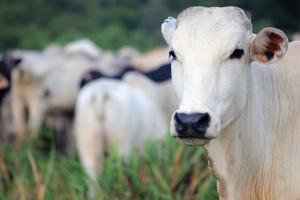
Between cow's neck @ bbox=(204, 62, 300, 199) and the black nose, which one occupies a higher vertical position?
the black nose

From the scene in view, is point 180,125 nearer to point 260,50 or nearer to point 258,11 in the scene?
point 260,50

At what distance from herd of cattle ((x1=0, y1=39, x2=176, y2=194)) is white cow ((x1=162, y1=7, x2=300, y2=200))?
3376 mm

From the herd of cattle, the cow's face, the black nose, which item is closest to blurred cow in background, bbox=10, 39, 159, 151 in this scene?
the herd of cattle

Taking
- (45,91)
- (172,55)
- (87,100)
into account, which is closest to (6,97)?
(45,91)

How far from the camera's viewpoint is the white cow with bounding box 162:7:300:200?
11.8 feet

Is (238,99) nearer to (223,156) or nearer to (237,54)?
(237,54)

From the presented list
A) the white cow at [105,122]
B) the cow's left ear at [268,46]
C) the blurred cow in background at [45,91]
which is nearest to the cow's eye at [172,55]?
the cow's left ear at [268,46]

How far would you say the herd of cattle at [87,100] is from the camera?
8.03 m

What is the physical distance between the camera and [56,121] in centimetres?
1223

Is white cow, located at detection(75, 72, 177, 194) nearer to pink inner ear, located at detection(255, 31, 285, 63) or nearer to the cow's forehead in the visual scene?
the cow's forehead

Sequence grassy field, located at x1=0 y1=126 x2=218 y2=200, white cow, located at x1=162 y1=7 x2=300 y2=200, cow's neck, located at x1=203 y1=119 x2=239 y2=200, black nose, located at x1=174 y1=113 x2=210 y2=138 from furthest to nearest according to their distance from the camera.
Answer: grassy field, located at x1=0 y1=126 x2=218 y2=200, cow's neck, located at x1=203 y1=119 x2=239 y2=200, white cow, located at x1=162 y1=7 x2=300 y2=200, black nose, located at x1=174 y1=113 x2=210 y2=138

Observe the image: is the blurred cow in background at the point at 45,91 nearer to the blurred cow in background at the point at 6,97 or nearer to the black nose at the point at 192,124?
the blurred cow in background at the point at 6,97

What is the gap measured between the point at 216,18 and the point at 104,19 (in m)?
32.5

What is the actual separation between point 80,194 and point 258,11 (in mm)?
23551
